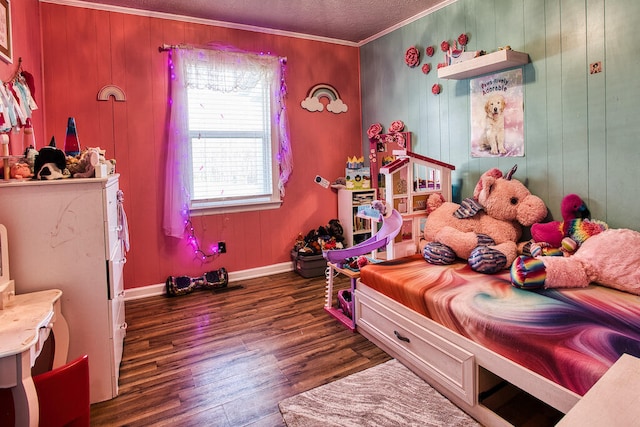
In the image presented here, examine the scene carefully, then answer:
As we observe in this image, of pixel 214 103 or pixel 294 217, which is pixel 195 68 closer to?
pixel 214 103

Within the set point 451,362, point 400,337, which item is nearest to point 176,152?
point 400,337

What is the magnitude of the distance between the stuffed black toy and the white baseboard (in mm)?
1839


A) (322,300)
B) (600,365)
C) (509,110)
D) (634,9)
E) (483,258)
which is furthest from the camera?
(322,300)

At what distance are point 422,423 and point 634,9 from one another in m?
2.42

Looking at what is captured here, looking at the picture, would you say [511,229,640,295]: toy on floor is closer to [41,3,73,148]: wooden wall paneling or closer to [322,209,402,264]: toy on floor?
[322,209,402,264]: toy on floor

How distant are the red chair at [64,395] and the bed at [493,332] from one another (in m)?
1.50

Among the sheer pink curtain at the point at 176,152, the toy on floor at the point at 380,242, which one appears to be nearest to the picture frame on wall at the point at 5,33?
the sheer pink curtain at the point at 176,152

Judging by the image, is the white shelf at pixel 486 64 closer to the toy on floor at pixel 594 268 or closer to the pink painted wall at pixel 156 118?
the toy on floor at pixel 594 268

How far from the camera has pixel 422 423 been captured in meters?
1.71

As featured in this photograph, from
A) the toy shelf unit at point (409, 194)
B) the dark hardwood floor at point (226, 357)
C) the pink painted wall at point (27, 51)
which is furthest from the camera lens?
the toy shelf unit at point (409, 194)

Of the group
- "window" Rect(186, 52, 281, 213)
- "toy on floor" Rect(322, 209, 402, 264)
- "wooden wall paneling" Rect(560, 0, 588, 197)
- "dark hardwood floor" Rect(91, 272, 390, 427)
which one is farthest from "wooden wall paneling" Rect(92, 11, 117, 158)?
"wooden wall paneling" Rect(560, 0, 588, 197)

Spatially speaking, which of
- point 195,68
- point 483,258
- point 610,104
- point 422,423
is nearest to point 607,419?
point 422,423

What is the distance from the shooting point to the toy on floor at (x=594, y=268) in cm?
191

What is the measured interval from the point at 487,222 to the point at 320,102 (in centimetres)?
227
